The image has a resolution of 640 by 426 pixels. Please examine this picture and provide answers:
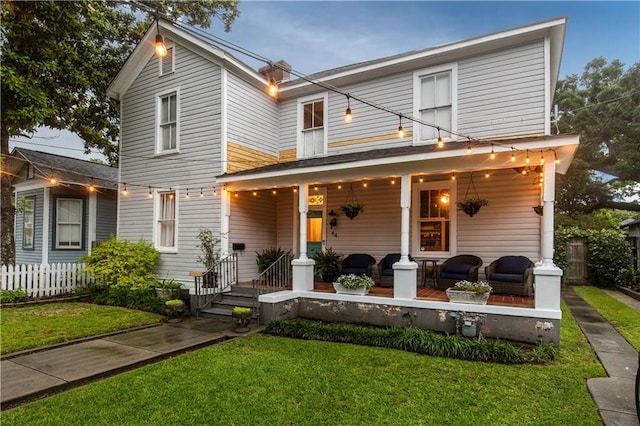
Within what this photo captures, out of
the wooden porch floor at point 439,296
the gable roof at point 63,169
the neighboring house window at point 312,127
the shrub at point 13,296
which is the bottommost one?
the shrub at point 13,296

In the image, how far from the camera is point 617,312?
8.43 meters

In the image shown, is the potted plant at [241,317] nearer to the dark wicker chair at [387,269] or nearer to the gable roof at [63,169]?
the dark wicker chair at [387,269]

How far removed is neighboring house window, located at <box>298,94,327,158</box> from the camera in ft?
34.0

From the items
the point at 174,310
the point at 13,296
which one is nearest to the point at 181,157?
the point at 174,310

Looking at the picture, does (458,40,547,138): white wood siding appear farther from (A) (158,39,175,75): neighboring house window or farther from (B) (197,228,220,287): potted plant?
(A) (158,39,175,75): neighboring house window

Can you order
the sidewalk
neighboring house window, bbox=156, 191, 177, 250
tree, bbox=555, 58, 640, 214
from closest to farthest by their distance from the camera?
the sidewalk, neighboring house window, bbox=156, 191, 177, 250, tree, bbox=555, 58, 640, 214

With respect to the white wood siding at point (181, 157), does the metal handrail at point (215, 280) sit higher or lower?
lower

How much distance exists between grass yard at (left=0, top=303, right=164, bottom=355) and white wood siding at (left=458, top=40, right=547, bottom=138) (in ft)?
27.8

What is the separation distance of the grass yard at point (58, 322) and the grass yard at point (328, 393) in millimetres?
2563

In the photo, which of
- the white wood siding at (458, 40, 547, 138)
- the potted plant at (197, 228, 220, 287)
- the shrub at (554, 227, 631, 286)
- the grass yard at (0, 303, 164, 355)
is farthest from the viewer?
the shrub at (554, 227, 631, 286)

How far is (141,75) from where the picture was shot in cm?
1138

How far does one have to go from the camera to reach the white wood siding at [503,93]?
25.5ft

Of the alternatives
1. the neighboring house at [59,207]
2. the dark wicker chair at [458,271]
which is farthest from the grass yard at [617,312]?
the neighboring house at [59,207]

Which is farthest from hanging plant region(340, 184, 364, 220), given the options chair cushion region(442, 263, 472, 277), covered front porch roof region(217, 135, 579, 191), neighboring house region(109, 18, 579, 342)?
chair cushion region(442, 263, 472, 277)
